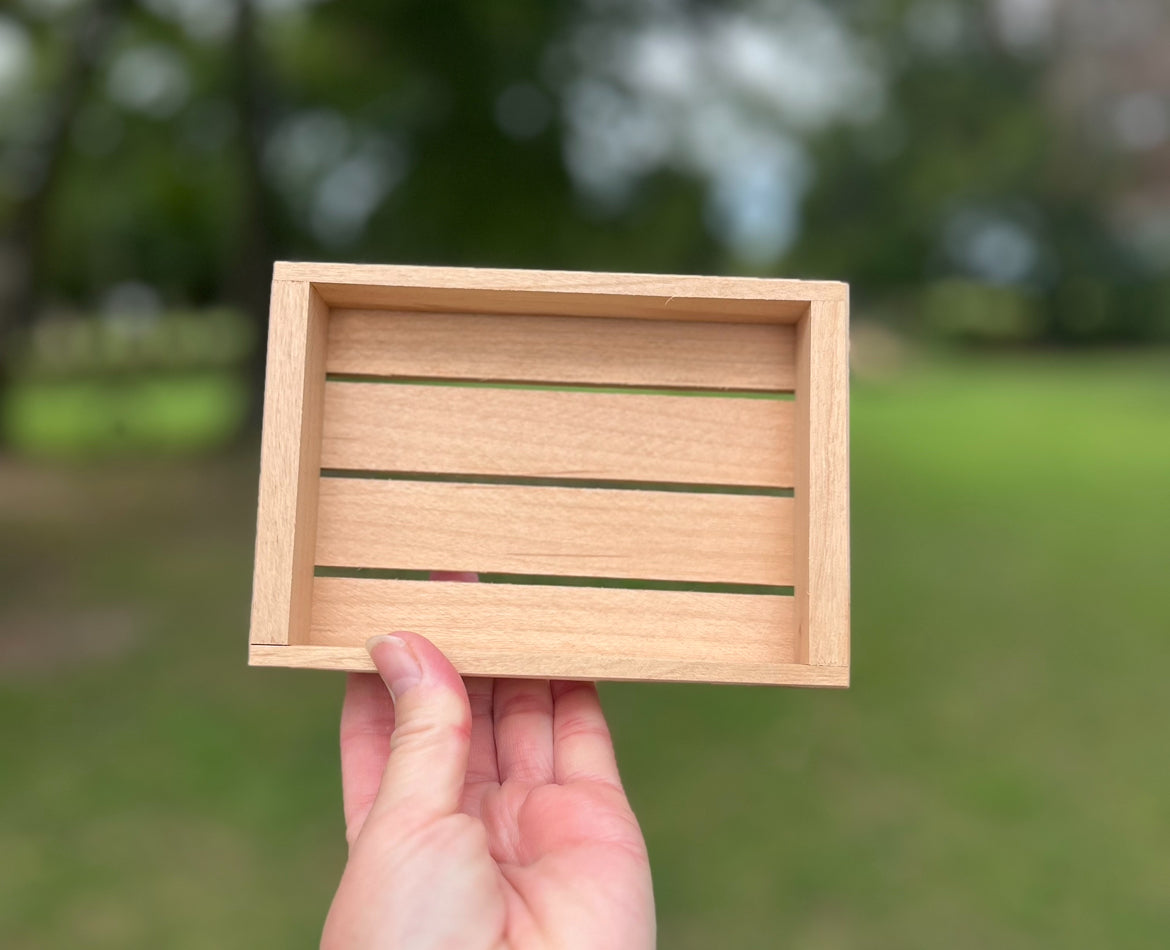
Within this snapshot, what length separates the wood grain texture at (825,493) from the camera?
4.82 ft

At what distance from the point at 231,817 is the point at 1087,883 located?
3.10 m

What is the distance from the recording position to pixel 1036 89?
8242 millimetres

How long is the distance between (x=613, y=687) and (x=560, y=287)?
3343 mm

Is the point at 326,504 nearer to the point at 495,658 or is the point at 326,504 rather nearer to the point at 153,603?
the point at 495,658

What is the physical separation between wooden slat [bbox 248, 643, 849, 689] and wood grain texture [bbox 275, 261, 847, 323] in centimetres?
57

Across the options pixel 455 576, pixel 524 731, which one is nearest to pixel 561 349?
pixel 455 576

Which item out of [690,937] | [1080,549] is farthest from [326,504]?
[1080,549]

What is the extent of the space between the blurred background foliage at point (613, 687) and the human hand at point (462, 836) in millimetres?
1856

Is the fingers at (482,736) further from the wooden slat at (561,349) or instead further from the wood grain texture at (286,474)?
the wooden slat at (561,349)

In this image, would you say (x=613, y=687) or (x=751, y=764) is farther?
(x=613, y=687)

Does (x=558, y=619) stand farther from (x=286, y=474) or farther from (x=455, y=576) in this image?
(x=286, y=474)

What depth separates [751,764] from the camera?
13.2ft

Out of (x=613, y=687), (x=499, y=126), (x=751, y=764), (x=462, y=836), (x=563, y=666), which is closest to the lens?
(x=462, y=836)

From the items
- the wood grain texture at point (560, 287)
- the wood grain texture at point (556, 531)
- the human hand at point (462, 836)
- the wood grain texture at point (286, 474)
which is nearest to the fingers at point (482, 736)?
the human hand at point (462, 836)
